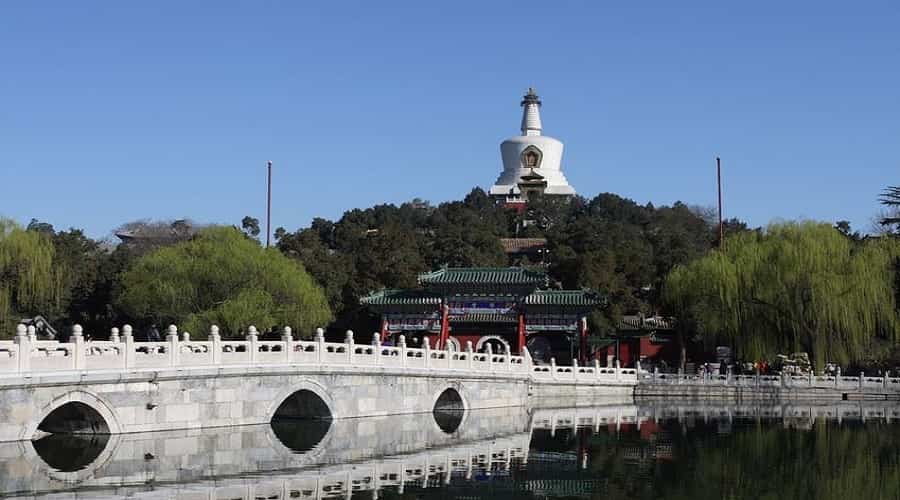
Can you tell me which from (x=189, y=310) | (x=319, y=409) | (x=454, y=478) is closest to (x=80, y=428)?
(x=319, y=409)

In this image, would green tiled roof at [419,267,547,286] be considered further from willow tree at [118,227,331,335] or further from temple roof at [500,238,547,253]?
temple roof at [500,238,547,253]

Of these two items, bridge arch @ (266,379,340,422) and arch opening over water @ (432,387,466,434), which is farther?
arch opening over water @ (432,387,466,434)

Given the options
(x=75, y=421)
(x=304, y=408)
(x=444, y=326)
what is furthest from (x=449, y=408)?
(x=75, y=421)

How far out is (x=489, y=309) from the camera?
42.2 m

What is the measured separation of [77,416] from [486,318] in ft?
67.6

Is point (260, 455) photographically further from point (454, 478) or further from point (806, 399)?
point (806, 399)

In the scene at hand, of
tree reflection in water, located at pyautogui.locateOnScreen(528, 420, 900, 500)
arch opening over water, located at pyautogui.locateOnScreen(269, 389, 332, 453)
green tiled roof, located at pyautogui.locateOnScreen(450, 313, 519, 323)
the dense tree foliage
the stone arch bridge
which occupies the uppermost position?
the dense tree foliage

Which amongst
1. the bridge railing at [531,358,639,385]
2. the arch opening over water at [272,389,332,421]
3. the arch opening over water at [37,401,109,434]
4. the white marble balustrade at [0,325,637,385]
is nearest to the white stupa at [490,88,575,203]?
the bridge railing at [531,358,639,385]

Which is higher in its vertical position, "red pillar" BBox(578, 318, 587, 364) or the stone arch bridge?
"red pillar" BBox(578, 318, 587, 364)

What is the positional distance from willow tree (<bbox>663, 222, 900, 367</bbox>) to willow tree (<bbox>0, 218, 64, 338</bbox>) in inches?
763

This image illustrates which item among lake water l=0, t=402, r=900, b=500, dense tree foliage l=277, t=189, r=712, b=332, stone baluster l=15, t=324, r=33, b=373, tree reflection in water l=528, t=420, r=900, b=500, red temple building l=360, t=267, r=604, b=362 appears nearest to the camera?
lake water l=0, t=402, r=900, b=500

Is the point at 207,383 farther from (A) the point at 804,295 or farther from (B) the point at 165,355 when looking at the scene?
(A) the point at 804,295

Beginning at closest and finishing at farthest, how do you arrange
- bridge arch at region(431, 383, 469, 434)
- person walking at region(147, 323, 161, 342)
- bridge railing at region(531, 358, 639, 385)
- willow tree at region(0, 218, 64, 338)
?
1. bridge arch at region(431, 383, 469, 434)
2. willow tree at region(0, 218, 64, 338)
3. bridge railing at region(531, 358, 639, 385)
4. person walking at region(147, 323, 161, 342)

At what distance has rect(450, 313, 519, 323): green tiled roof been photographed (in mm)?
42156
